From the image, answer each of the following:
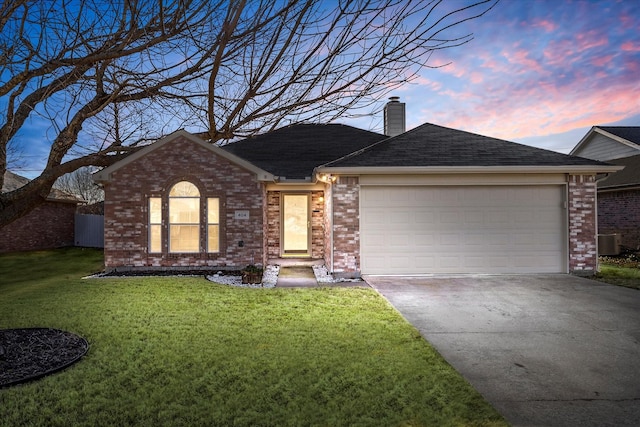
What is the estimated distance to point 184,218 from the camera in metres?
11.5

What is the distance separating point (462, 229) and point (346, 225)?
308 centimetres

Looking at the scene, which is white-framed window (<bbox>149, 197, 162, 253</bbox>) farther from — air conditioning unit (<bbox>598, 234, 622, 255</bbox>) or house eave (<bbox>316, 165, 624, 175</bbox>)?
air conditioning unit (<bbox>598, 234, 622, 255</bbox>)

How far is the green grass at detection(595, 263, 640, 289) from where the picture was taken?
30.0 ft

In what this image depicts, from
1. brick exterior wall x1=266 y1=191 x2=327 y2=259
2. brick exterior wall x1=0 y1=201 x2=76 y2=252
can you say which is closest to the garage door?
brick exterior wall x1=266 y1=191 x2=327 y2=259

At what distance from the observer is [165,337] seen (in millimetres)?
5230

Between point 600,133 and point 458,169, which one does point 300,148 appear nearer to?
point 458,169

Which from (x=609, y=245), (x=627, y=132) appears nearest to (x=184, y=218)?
(x=609, y=245)

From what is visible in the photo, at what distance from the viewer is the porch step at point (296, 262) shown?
40.7 feet

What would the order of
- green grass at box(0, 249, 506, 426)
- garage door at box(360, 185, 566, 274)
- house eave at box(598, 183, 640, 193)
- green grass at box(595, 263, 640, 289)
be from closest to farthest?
green grass at box(0, 249, 506, 426) → green grass at box(595, 263, 640, 289) → garage door at box(360, 185, 566, 274) → house eave at box(598, 183, 640, 193)

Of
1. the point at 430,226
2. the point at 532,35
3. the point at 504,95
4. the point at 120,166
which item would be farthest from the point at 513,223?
the point at 120,166

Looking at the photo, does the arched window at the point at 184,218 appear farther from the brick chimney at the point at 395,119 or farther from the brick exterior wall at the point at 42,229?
the brick exterior wall at the point at 42,229

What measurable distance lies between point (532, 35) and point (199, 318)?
6.60 m

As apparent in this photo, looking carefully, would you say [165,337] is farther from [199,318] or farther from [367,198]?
[367,198]

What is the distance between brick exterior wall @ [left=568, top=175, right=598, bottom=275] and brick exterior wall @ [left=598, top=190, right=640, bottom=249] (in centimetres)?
646
